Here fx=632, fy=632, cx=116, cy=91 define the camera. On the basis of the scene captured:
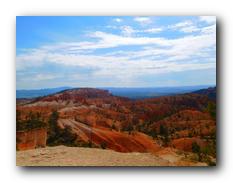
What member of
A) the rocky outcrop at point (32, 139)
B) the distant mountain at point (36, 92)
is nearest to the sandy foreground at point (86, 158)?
the rocky outcrop at point (32, 139)

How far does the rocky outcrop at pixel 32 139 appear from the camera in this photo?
5.94 m

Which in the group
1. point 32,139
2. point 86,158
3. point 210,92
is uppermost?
point 210,92

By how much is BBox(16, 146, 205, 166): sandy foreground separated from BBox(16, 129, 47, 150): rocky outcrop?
47 mm

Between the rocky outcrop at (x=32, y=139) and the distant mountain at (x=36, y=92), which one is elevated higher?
the distant mountain at (x=36, y=92)

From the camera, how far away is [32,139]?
5.96m

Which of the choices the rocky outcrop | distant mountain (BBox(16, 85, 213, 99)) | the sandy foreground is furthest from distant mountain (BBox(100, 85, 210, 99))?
the rocky outcrop

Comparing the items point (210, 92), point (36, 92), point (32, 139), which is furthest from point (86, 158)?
point (210, 92)

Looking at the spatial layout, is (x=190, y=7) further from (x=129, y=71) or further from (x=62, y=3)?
(x=62, y=3)

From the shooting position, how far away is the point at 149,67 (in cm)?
601

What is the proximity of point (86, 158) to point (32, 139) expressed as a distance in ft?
1.77

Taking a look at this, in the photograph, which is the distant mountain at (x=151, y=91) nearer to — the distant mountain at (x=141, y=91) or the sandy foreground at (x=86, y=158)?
the distant mountain at (x=141, y=91)

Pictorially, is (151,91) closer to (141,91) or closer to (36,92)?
(141,91)

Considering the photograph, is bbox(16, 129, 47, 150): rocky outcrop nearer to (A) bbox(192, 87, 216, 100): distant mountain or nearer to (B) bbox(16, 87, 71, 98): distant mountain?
(B) bbox(16, 87, 71, 98): distant mountain

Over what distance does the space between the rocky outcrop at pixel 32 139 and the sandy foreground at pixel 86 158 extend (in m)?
0.05
